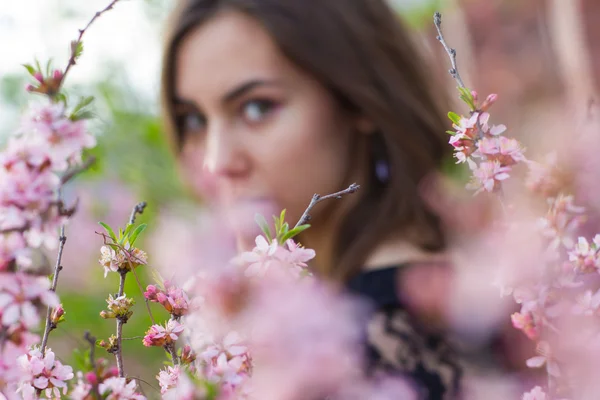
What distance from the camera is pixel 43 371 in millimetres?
311

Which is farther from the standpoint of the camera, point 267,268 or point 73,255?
point 73,255

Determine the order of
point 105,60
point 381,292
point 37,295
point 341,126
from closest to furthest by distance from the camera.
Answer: point 37,295 → point 381,292 → point 341,126 → point 105,60

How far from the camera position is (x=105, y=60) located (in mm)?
1787

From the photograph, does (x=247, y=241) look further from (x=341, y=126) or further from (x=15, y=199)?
(x=15, y=199)

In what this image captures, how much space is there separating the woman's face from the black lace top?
0.83 ft

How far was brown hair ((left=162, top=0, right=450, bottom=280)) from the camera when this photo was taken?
4.05 feet

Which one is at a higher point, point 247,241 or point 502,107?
point 502,107

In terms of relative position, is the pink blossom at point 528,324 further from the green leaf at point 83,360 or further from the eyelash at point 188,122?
the eyelash at point 188,122

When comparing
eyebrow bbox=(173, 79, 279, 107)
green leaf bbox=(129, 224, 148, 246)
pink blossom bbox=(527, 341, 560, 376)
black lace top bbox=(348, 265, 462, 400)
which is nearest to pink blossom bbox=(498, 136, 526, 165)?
pink blossom bbox=(527, 341, 560, 376)

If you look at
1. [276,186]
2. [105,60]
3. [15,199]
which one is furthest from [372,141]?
[15,199]

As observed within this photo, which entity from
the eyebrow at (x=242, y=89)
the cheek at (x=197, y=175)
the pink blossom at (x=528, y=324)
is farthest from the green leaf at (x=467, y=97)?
the cheek at (x=197, y=175)

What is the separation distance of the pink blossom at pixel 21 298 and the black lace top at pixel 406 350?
0.82 m

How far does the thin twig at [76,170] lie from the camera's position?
27cm

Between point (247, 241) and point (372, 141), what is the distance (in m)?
0.40
